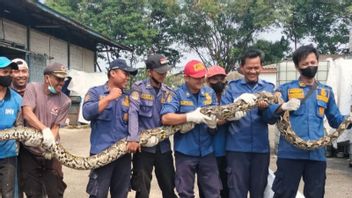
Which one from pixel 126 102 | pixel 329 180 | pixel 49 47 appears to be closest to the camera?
pixel 126 102

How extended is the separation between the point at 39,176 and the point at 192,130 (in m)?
1.98

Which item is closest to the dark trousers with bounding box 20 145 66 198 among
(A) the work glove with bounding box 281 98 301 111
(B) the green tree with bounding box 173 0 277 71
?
(A) the work glove with bounding box 281 98 301 111

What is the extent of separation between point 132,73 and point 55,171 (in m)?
1.57

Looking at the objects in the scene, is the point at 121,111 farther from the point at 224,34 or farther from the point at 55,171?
the point at 224,34

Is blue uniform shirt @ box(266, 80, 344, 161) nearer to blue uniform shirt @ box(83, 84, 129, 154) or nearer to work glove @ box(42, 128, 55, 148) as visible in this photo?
blue uniform shirt @ box(83, 84, 129, 154)

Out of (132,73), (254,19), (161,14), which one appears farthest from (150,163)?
(161,14)

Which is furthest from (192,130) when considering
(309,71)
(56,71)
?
(56,71)

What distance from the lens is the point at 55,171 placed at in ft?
17.1

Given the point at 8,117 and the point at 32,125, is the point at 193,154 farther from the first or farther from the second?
the point at 8,117

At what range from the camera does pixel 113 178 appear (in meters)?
5.01

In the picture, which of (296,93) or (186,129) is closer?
(296,93)

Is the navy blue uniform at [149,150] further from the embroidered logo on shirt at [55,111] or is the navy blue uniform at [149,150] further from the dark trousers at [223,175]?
the embroidered logo on shirt at [55,111]

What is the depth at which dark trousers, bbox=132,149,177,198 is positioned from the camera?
5.10m

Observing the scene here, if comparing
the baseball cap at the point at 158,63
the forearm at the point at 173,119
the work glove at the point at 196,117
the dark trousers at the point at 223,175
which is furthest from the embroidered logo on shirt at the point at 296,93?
the baseball cap at the point at 158,63
